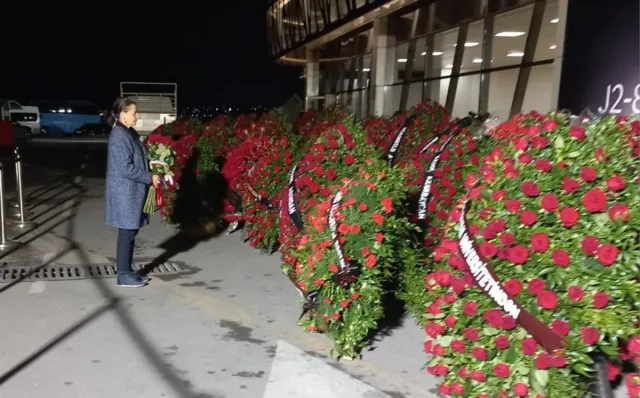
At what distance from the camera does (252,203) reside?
24.8 ft

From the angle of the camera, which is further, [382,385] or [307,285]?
[307,285]

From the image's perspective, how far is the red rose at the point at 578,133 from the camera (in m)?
3.11

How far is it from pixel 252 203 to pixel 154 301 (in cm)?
211

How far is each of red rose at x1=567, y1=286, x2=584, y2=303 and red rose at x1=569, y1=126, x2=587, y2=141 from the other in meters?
0.76

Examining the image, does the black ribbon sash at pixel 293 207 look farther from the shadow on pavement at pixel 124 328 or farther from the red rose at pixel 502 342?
the red rose at pixel 502 342

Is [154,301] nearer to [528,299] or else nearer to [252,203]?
[252,203]

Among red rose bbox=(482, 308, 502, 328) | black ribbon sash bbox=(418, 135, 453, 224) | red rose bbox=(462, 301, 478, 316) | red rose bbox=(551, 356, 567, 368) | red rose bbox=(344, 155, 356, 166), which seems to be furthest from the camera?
black ribbon sash bbox=(418, 135, 453, 224)

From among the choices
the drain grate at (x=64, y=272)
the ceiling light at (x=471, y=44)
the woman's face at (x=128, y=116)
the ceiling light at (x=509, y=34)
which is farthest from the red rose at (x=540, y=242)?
the ceiling light at (x=471, y=44)

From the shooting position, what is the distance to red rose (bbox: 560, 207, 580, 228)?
289 centimetres

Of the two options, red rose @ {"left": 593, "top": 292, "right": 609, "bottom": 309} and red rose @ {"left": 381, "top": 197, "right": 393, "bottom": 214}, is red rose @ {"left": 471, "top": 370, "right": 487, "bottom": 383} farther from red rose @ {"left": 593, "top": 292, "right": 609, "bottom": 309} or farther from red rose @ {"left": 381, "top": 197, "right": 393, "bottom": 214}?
red rose @ {"left": 381, "top": 197, "right": 393, "bottom": 214}

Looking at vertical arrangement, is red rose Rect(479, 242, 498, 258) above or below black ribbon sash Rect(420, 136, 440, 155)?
below

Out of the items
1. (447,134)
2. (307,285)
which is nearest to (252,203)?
(447,134)

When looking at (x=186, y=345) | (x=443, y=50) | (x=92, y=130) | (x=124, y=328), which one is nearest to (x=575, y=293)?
(x=186, y=345)

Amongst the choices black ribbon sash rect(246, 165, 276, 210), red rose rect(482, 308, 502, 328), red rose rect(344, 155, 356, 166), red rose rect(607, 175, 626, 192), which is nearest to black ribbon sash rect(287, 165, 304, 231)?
red rose rect(344, 155, 356, 166)
